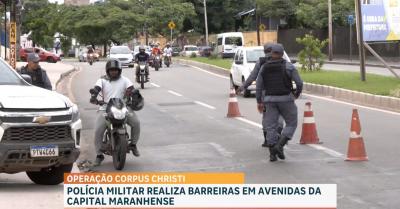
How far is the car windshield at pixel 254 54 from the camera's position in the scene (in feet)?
→ 81.7

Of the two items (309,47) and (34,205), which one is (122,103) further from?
(309,47)

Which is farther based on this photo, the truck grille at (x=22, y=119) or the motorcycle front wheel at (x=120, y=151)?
the motorcycle front wheel at (x=120, y=151)

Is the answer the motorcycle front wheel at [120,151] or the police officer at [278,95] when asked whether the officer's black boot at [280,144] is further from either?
the motorcycle front wheel at [120,151]

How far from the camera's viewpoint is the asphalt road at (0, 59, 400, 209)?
→ 29.9ft

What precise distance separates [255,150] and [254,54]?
13.0 m

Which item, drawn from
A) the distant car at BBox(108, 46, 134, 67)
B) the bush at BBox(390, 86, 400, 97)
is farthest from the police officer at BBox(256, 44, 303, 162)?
the distant car at BBox(108, 46, 134, 67)

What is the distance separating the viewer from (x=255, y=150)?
1231 cm

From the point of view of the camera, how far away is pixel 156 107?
20.9m

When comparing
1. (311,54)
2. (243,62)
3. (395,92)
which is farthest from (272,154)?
(311,54)

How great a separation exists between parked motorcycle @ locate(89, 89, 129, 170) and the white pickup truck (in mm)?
1385

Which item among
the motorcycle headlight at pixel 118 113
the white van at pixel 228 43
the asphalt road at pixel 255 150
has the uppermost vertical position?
the white van at pixel 228 43

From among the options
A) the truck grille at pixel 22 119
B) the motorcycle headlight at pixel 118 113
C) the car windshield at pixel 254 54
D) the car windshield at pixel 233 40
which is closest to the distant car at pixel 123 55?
the car windshield at pixel 233 40

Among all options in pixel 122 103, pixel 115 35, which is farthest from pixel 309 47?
pixel 115 35
